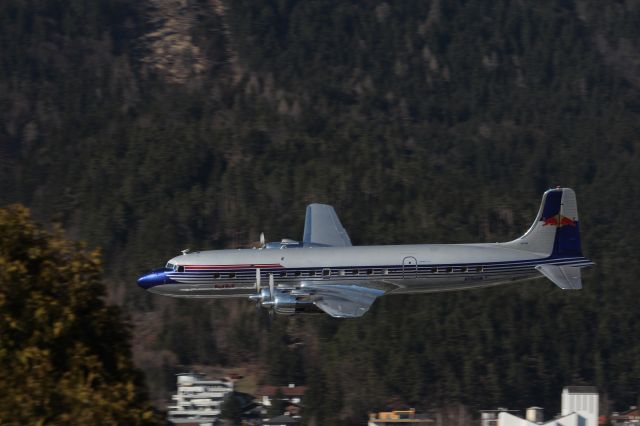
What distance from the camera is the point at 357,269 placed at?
6338 cm

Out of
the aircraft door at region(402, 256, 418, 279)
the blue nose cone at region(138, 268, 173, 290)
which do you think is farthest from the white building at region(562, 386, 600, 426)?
the blue nose cone at region(138, 268, 173, 290)

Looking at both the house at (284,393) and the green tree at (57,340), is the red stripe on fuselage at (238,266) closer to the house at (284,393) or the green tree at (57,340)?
the green tree at (57,340)

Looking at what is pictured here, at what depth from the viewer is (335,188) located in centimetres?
18988

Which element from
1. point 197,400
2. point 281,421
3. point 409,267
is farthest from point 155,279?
point 197,400

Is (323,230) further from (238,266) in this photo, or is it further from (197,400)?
(197,400)

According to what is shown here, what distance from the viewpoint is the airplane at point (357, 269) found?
63031 millimetres

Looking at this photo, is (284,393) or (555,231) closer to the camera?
(555,231)

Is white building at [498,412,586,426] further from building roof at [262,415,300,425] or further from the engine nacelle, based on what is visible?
the engine nacelle

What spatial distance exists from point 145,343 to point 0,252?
121 meters

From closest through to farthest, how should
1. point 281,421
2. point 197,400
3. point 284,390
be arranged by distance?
point 281,421 → point 197,400 → point 284,390

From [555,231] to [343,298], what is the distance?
15.1m

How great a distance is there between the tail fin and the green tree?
3805cm

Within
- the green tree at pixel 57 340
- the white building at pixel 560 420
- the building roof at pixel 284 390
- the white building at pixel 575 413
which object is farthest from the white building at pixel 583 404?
the green tree at pixel 57 340

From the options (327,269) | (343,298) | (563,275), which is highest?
(327,269)
